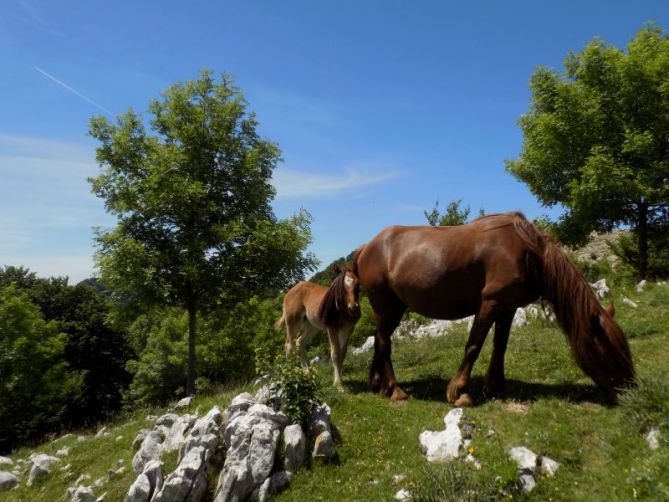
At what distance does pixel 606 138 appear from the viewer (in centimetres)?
1736

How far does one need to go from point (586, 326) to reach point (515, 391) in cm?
199

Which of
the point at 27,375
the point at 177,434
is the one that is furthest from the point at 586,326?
the point at 27,375

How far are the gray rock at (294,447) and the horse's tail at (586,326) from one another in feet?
14.6

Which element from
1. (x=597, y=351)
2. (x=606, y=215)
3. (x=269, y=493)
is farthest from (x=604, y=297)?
(x=269, y=493)

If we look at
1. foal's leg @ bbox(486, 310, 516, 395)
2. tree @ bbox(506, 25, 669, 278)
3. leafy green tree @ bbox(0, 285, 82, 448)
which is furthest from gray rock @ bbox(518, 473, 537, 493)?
leafy green tree @ bbox(0, 285, 82, 448)

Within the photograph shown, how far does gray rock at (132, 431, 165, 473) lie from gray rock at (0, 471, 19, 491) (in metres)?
3.54

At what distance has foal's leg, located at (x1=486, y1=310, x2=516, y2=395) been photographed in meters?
7.56

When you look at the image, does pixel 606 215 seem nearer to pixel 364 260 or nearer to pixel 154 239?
pixel 364 260

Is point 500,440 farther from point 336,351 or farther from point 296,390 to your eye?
point 336,351

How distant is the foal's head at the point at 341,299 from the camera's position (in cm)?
851

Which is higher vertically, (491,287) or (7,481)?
(491,287)

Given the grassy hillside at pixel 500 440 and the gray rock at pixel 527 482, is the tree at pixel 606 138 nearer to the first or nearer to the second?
the grassy hillside at pixel 500 440

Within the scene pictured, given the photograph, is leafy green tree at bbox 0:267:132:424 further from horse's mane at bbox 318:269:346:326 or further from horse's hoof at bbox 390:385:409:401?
horse's hoof at bbox 390:385:409:401

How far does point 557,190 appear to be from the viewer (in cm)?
1914
